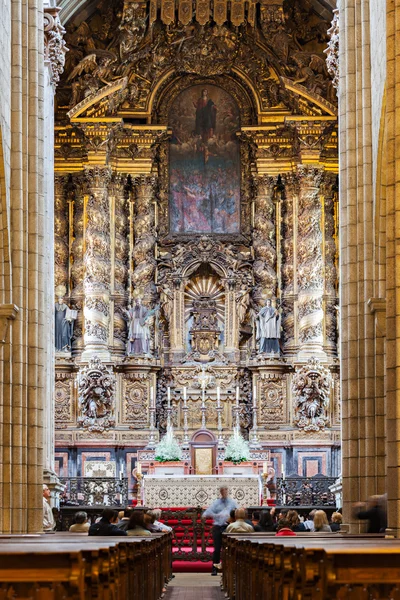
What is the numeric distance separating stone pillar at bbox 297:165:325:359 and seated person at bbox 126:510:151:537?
15.2m

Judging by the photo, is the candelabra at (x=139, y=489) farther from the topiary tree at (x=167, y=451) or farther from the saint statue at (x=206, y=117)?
the saint statue at (x=206, y=117)

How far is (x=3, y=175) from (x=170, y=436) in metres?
11.4

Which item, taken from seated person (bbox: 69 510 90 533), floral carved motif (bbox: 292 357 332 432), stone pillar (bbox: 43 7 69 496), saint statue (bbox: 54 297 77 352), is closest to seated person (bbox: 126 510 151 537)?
seated person (bbox: 69 510 90 533)

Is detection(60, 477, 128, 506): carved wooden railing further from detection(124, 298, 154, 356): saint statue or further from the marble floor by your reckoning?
the marble floor

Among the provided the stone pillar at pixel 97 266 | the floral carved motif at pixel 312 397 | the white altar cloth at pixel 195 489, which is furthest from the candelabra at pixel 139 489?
the floral carved motif at pixel 312 397

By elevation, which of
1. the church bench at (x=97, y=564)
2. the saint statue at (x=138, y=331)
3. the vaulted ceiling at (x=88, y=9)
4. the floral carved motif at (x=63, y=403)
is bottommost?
the church bench at (x=97, y=564)

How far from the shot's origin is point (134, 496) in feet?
100

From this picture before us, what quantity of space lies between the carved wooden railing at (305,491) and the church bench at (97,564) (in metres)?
14.2

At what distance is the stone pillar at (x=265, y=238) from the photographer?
3259 centimetres

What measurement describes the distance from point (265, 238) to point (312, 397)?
167 inches

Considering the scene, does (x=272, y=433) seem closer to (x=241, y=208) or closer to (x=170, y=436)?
(x=170, y=436)

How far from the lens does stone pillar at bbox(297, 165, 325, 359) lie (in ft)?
104

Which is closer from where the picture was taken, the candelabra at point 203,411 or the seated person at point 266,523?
the seated person at point 266,523

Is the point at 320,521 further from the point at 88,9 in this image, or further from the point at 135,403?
A: the point at 88,9
